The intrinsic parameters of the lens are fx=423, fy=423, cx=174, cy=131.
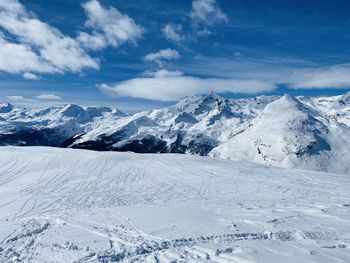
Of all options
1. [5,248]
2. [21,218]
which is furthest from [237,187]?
[5,248]

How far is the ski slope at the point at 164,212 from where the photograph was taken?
16.1 m

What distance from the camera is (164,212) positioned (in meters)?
22.9

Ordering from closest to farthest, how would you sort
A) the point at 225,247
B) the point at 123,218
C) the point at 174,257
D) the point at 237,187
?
the point at 174,257 < the point at 225,247 < the point at 123,218 < the point at 237,187

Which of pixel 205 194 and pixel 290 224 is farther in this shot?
pixel 205 194

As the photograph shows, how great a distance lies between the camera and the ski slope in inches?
634

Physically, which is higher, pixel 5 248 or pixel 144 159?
pixel 144 159

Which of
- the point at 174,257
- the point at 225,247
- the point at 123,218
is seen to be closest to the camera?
the point at 174,257

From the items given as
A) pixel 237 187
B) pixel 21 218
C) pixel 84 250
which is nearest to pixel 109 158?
pixel 237 187

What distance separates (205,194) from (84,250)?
14530mm

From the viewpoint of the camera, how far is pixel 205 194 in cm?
2942

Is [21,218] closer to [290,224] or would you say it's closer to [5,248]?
[5,248]

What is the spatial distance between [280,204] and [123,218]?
10286mm

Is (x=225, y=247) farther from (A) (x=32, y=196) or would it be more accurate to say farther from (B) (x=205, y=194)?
(A) (x=32, y=196)

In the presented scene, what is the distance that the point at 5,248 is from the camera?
16172mm
